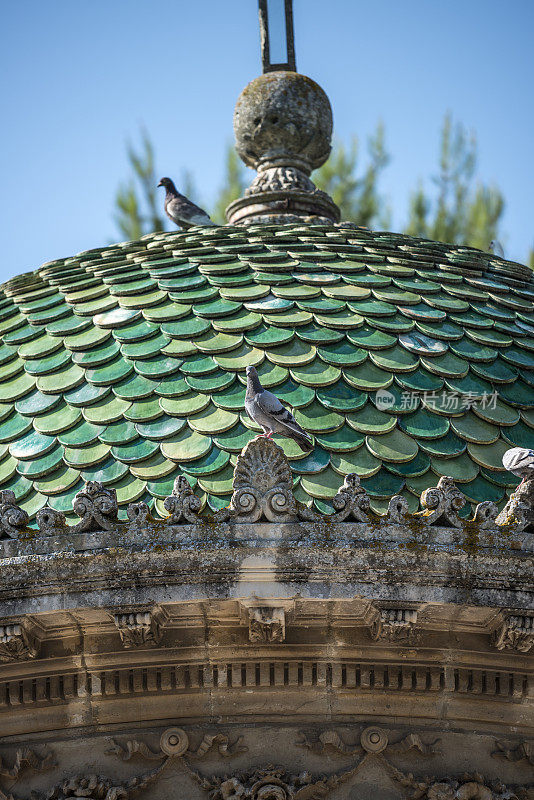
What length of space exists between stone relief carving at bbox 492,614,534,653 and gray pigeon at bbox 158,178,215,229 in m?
7.61

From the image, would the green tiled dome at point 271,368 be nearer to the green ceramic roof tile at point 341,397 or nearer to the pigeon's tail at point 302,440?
the green ceramic roof tile at point 341,397

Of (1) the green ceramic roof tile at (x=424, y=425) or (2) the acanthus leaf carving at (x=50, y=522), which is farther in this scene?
(1) the green ceramic roof tile at (x=424, y=425)

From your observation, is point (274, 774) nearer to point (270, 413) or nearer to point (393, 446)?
point (270, 413)

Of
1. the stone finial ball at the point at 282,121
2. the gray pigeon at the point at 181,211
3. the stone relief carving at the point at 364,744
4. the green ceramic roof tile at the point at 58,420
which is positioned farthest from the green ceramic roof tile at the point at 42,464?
the stone finial ball at the point at 282,121

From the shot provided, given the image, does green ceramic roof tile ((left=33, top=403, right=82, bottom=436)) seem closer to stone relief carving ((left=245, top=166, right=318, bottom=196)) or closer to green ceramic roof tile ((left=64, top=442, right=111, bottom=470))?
green ceramic roof tile ((left=64, top=442, right=111, bottom=470))

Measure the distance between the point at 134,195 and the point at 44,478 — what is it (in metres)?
18.5

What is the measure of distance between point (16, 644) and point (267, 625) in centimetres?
143

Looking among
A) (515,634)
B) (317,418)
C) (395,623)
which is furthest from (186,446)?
(515,634)

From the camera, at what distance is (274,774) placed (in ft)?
25.6

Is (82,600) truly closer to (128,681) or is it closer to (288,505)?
(128,681)

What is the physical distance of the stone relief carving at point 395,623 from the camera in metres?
7.65

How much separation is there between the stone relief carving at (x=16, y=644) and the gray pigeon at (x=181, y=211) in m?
7.30

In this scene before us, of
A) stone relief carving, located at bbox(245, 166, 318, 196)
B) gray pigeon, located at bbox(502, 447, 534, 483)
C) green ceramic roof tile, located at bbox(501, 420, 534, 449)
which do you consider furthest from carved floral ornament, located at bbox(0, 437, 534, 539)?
stone relief carving, located at bbox(245, 166, 318, 196)

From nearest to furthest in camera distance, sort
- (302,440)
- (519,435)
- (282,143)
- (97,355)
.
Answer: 1. (302,440)
2. (519,435)
3. (97,355)
4. (282,143)
